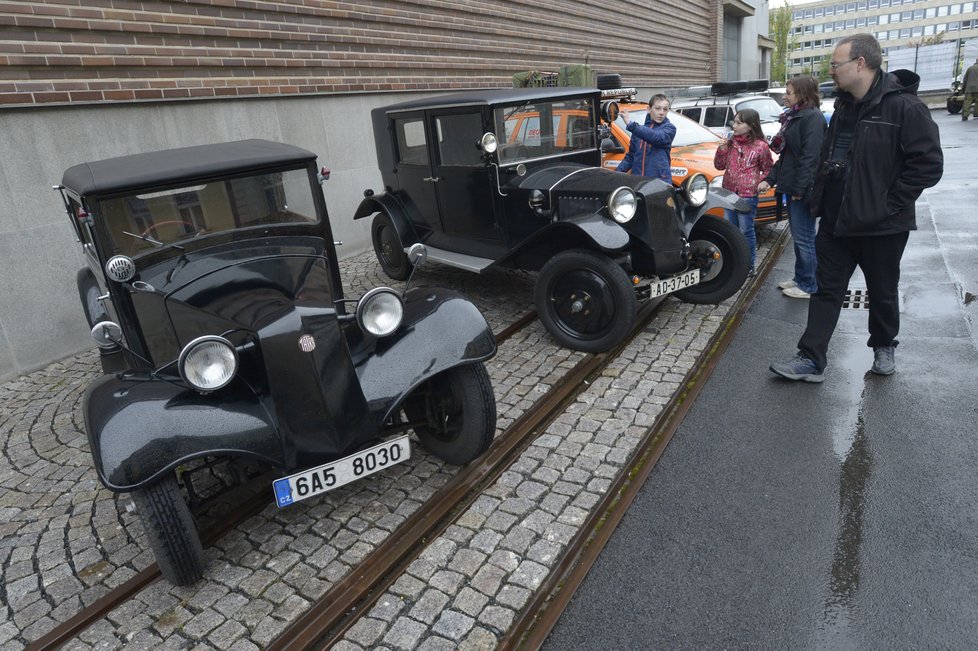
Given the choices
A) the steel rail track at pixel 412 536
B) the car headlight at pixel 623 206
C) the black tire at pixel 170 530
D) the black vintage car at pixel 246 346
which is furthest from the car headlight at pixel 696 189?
the black tire at pixel 170 530

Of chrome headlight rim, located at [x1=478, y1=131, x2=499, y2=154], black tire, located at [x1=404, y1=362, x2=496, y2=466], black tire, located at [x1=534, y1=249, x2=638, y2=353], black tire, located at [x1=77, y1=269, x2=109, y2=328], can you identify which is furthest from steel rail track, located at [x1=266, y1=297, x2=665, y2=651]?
black tire, located at [x1=77, y1=269, x2=109, y2=328]

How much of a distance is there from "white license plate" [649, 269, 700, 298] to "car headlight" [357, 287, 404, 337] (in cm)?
249

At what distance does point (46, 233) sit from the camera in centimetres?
554

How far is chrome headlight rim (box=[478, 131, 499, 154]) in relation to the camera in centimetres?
516

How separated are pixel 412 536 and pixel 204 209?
2.14m

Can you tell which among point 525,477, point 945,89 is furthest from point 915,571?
point 945,89

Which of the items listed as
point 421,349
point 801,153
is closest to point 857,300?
point 801,153

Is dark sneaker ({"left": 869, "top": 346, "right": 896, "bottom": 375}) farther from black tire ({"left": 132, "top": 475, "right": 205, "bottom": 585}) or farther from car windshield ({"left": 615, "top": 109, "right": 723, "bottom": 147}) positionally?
car windshield ({"left": 615, "top": 109, "right": 723, "bottom": 147})

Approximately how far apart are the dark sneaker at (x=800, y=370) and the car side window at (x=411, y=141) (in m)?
3.77

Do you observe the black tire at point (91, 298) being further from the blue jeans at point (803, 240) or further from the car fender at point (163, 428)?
the blue jeans at point (803, 240)

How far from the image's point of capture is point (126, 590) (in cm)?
268

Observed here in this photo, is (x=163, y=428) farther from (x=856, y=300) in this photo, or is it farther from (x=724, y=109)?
(x=724, y=109)

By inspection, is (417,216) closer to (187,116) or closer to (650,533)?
(187,116)

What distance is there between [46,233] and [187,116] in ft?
6.44
